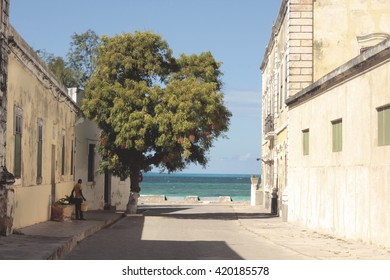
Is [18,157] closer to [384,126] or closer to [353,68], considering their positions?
[353,68]

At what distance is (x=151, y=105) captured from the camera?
31969 mm

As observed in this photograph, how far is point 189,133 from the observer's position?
103ft

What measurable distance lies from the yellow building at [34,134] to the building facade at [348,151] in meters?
7.93

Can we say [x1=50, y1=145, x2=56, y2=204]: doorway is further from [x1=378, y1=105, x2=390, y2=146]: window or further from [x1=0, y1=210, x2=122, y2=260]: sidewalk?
[x1=378, y1=105, x2=390, y2=146]: window

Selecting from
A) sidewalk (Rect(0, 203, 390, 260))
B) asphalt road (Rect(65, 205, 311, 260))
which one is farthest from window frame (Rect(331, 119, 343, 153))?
asphalt road (Rect(65, 205, 311, 260))

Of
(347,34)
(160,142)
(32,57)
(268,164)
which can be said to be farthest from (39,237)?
(268,164)

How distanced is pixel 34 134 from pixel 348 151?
8.67 meters

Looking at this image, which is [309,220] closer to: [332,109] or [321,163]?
[321,163]

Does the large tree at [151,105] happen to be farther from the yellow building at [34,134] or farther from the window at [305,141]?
the window at [305,141]

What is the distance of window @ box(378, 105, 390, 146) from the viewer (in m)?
17.1

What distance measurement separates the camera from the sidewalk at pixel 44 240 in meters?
13.9

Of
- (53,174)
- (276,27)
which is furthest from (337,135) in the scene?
(276,27)

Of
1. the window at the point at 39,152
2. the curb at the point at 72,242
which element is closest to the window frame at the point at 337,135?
the curb at the point at 72,242
